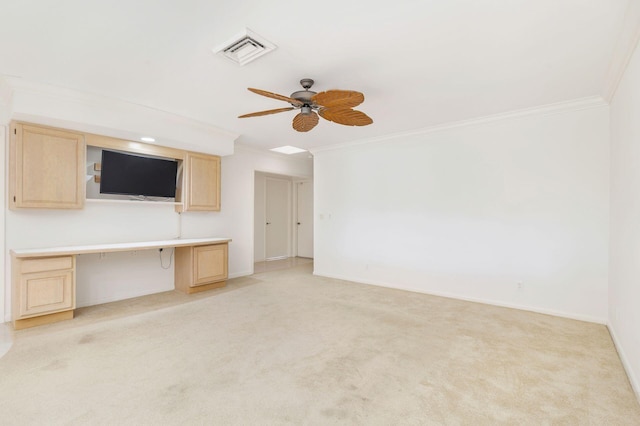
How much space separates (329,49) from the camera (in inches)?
98.3

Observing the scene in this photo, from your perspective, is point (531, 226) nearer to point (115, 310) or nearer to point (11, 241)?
point (115, 310)

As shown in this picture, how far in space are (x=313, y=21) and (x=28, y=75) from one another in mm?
3006

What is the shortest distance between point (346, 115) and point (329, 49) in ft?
2.30

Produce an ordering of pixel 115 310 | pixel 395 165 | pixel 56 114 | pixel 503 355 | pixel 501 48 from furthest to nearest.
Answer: pixel 395 165 → pixel 115 310 → pixel 56 114 → pixel 503 355 → pixel 501 48

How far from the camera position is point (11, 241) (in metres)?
3.47

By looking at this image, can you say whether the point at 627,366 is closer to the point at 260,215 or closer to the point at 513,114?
the point at 513,114

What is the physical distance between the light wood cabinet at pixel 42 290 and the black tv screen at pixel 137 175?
115 cm

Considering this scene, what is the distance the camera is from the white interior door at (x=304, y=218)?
8516mm

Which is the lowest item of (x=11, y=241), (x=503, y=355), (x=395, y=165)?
(x=503, y=355)

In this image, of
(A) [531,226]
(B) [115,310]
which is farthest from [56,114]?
(A) [531,226]

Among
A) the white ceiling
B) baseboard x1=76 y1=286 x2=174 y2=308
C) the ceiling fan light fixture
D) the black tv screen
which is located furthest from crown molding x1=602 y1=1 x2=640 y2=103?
baseboard x1=76 y1=286 x2=174 y2=308

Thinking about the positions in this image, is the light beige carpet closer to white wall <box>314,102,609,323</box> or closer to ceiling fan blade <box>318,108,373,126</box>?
white wall <box>314,102,609,323</box>

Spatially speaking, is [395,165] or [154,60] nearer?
[154,60]

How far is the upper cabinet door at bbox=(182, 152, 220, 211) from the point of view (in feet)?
15.9
